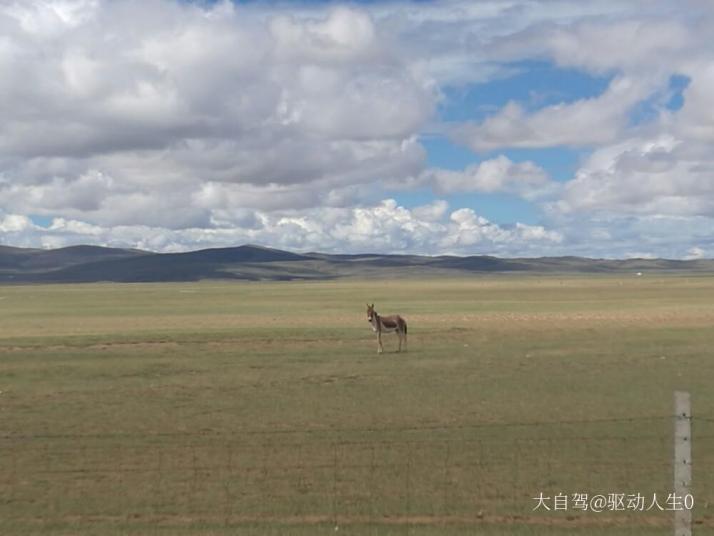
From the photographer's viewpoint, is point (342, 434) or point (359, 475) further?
point (342, 434)

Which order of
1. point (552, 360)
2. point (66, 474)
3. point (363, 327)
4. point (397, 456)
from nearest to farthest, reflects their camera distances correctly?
point (66, 474) < point (397, 456) < point (552, 360) < point (363, 327)

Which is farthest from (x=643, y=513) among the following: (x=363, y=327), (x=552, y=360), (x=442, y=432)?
(x=363, y=327)

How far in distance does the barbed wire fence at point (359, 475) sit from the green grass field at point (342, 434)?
0.16 feet

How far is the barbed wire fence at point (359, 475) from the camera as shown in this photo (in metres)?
12.6

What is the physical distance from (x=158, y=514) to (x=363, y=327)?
35.4 meters

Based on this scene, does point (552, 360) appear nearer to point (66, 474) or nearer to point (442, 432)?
point (442, 432)

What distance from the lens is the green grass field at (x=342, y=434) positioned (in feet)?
41.4

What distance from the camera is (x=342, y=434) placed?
18.1m

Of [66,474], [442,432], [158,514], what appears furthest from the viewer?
[442,432]

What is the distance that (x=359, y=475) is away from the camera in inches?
573

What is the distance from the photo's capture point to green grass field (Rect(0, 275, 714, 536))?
12.6 m

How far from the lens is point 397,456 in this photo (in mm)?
15953

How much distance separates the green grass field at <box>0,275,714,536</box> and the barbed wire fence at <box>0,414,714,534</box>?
49mm

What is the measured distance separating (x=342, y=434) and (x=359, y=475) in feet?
11.8
